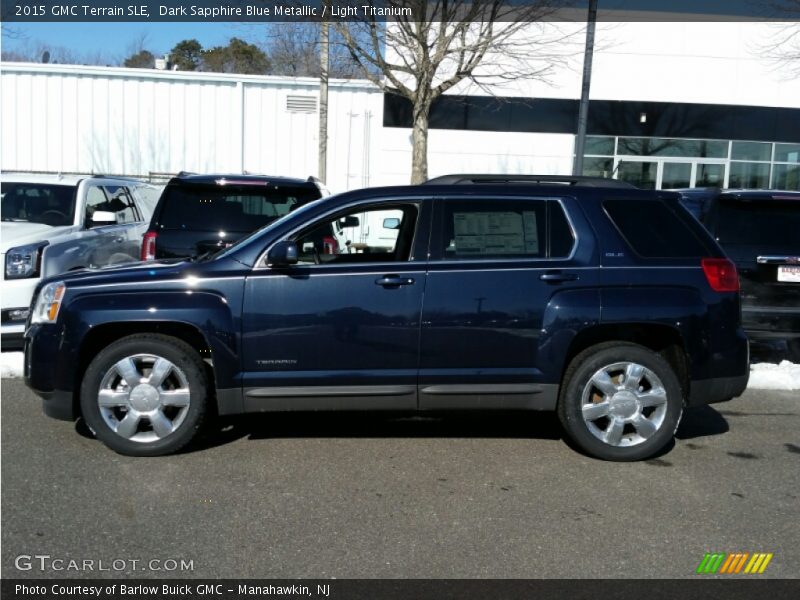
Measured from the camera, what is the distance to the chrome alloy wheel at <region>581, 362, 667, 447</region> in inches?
208

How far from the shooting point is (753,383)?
25.0ft

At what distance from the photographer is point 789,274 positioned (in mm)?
7594

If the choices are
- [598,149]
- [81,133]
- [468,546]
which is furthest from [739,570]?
[81,133]

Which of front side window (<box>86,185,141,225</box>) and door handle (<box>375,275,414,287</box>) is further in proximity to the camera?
front side window (<box>86,185,141,225</box>)

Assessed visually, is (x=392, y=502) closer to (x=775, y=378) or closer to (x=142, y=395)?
(x=142, y=395)

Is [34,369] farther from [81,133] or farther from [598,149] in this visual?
[598,149]

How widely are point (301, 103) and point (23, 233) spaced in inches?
517

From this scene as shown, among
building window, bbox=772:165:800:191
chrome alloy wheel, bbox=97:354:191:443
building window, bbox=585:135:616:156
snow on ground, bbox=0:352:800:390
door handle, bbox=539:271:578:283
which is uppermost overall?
building window, bbox=585:135:616:156

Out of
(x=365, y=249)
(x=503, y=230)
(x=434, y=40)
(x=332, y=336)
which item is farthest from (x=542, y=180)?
(x=434, y=40)

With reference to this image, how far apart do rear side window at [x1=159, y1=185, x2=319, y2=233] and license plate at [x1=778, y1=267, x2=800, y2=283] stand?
498 cm

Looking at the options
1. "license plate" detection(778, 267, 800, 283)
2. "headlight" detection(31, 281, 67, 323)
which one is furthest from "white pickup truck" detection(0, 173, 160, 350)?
"license plate" detection(778, 267, 800, 283)

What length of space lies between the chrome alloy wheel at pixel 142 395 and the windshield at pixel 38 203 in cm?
442

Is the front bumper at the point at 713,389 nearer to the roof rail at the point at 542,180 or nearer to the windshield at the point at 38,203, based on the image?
the roof rail at the point at 542,180

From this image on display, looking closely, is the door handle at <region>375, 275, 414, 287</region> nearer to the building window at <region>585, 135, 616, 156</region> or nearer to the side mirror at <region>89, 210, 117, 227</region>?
the side mirror at <region>89, 210, 117, 227</region>
